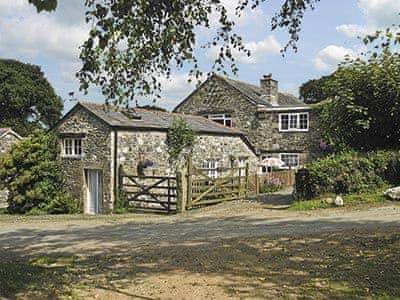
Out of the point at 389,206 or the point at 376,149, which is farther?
the point at 376,149

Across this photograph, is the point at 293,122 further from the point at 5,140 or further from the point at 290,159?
the point at 5,140

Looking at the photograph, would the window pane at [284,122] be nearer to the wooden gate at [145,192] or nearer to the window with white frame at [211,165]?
the window with white frame at [211,165]

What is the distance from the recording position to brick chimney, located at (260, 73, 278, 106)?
38.0 meters

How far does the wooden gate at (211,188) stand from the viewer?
21.7 metres

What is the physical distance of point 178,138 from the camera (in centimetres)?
2633

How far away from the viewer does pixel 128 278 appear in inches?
326

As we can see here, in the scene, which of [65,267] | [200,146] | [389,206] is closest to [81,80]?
[65,267]

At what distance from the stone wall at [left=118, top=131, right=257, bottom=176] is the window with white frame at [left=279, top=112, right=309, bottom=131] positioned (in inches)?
239

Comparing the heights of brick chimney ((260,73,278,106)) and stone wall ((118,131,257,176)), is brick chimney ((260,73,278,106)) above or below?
above

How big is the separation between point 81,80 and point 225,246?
16.5 ft

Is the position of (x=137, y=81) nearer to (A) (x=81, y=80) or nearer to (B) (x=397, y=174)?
(A) (x=81, y=80)

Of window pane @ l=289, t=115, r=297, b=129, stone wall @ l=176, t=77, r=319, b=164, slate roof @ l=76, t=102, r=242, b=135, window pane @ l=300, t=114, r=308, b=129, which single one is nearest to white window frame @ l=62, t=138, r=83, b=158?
slate roof @ l=76, t=102, r=242, b=135

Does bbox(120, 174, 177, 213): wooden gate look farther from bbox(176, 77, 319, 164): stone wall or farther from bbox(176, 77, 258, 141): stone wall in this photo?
bbox(176, 77, 258, 141): stone wall

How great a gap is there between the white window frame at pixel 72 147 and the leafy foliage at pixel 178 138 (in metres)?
4.33
